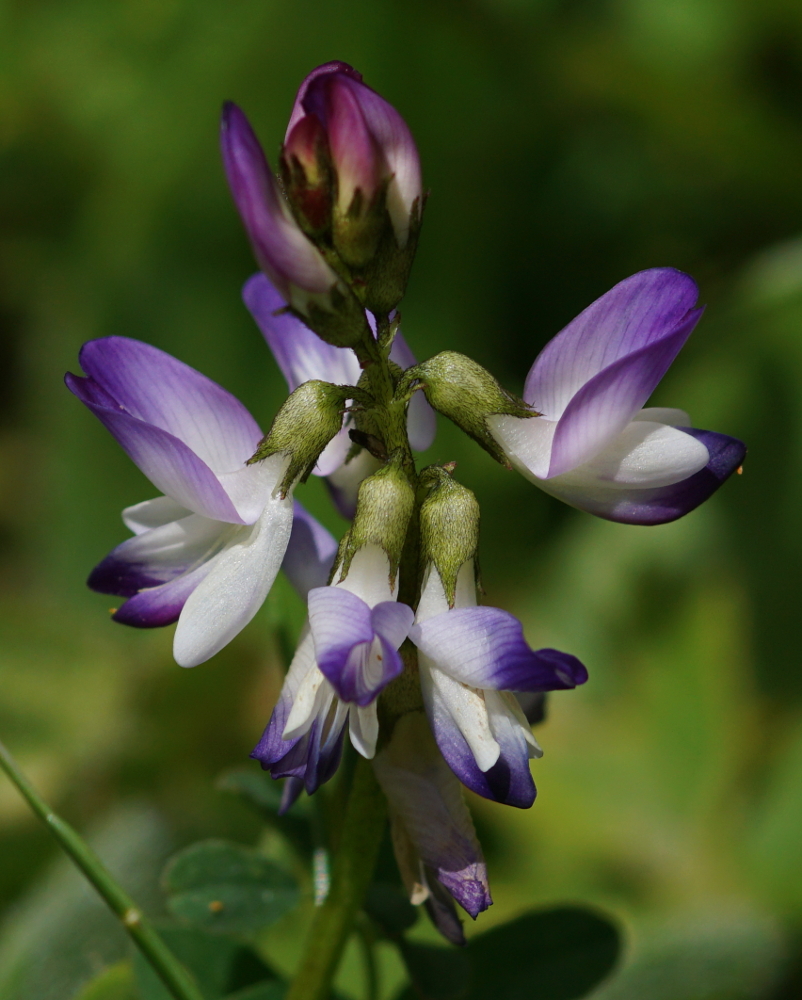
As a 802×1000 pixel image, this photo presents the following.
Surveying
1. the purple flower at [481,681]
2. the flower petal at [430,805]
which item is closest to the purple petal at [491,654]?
the purple flower at [481,681]

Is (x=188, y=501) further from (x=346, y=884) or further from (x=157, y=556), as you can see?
(x=346, y=884)

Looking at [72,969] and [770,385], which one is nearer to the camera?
[72,969]

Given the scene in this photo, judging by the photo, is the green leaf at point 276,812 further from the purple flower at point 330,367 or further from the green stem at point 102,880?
the purple flower at point 330,367

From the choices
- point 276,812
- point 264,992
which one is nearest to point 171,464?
point 276,812

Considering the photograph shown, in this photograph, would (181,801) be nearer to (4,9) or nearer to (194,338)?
(194,338)

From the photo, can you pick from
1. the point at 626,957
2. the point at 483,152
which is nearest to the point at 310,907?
the point at 626,957
